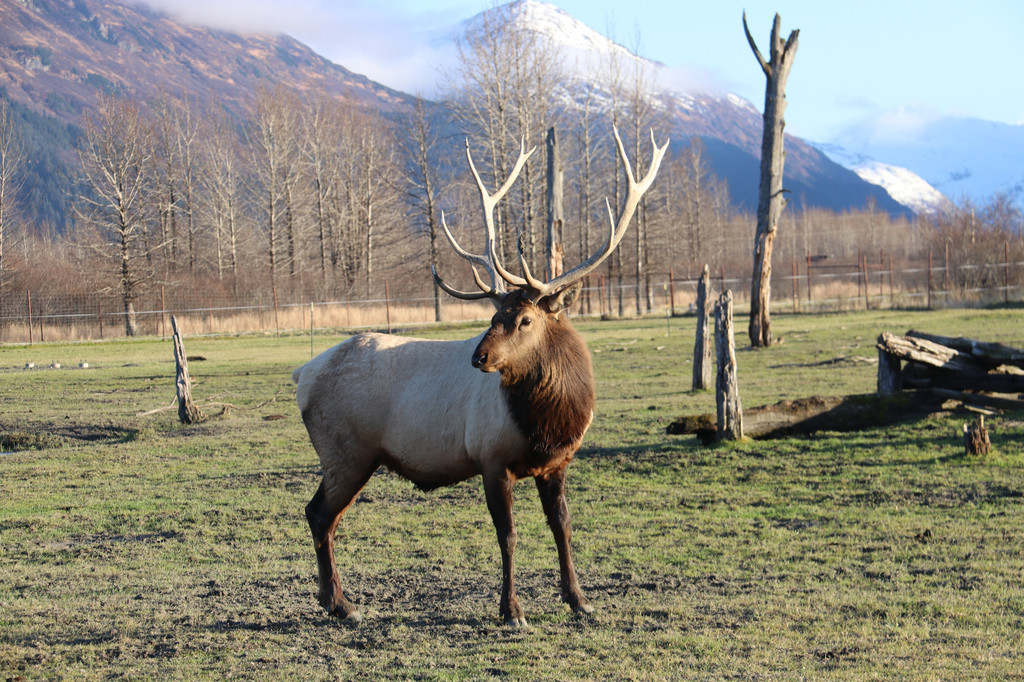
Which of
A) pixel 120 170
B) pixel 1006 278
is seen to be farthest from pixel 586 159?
pixel 120 170

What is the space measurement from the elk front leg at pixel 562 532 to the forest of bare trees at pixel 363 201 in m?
27.0

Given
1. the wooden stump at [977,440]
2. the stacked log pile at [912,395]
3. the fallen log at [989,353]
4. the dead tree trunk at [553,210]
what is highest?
the dead tree trunk at [553,210]

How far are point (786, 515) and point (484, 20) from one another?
119ft

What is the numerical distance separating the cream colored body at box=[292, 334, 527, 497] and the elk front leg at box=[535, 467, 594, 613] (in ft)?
1.41

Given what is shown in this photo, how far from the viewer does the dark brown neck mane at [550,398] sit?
5422mm

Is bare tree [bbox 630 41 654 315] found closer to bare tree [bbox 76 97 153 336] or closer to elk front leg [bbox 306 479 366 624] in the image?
bare tree [bbox 76 97 153 336]

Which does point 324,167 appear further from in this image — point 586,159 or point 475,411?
point 475,411

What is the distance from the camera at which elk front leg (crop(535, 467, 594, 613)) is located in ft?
18.0

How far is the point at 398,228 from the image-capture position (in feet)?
205

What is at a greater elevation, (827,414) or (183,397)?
(183,397)

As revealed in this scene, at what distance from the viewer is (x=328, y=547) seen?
5.79 meters

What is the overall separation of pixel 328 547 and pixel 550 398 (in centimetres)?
182

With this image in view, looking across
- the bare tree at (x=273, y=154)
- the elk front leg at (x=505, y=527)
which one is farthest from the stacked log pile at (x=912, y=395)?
the bare tree at (x=273, y=154)

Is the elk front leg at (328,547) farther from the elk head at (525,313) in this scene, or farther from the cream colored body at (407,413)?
the elk head at (525,313)
